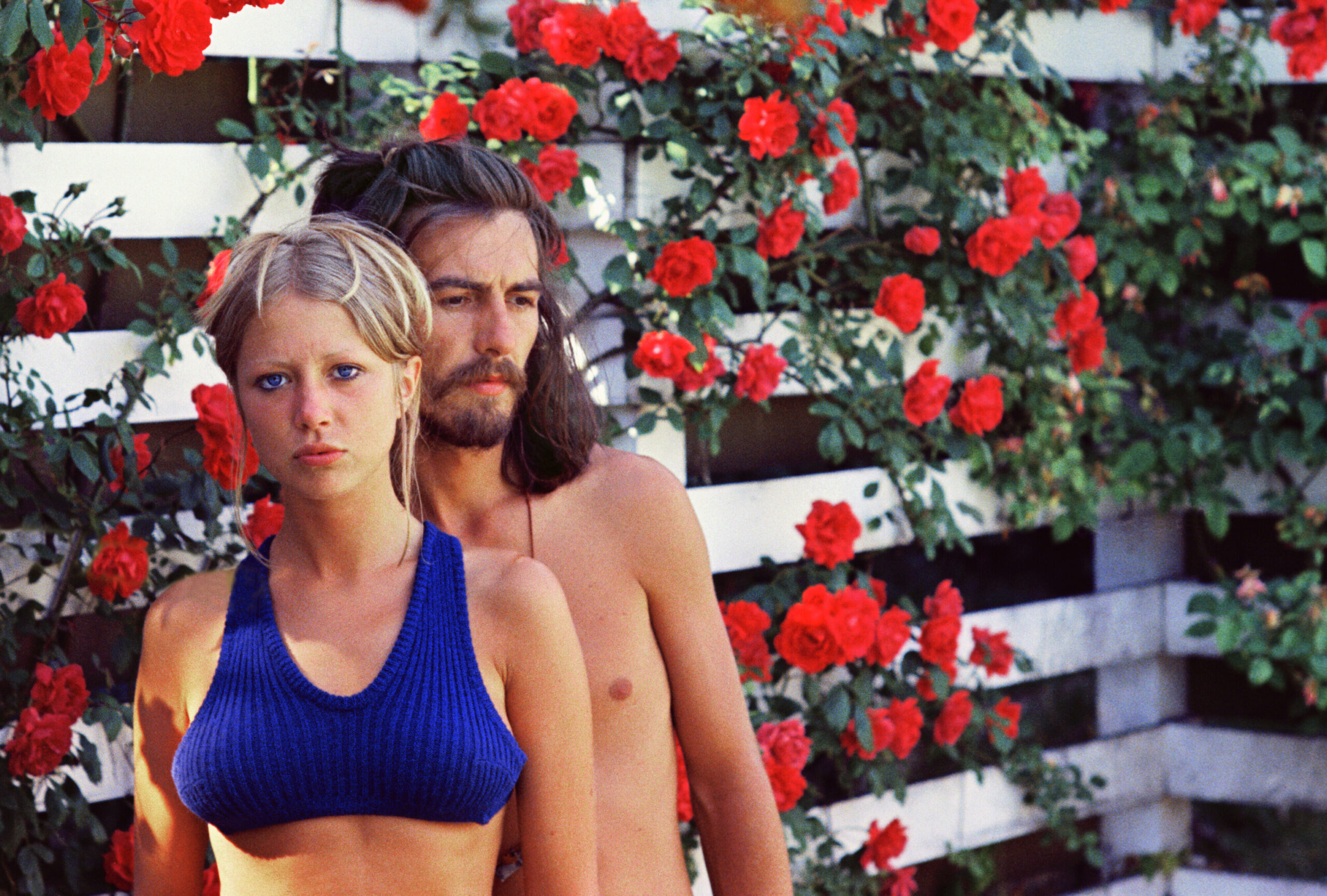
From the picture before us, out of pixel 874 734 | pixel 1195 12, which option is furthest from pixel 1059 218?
pixel 874 734

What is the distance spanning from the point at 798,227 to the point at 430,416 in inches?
45.9

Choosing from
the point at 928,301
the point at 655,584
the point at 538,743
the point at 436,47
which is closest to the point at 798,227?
the point at 928,301

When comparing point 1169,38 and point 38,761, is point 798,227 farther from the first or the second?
point 38,761

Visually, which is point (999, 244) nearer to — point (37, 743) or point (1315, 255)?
point (1315, 255)

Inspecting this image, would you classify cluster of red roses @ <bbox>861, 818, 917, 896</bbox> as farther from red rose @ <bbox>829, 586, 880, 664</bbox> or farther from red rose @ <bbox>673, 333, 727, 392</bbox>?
red rose @ <bbox>673, 333, 727, 392</bbox>

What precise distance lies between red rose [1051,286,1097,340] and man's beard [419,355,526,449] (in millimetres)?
1789

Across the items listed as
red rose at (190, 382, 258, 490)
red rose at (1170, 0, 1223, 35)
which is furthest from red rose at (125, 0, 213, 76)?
red rose at (1170, 0, 1223, 35)

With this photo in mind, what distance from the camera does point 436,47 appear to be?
2559 mm

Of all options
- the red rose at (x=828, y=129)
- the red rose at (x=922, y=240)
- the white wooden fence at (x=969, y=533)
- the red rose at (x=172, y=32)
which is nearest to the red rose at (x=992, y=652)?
the white wooden fence at (x=969, y=533)

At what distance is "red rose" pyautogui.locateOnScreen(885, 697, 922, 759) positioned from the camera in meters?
2.83

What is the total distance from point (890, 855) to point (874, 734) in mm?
323

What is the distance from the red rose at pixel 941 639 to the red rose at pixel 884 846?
0.36 metres

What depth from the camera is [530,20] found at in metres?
2.49

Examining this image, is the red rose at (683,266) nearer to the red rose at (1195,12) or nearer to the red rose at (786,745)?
the red rose at (786,745)
